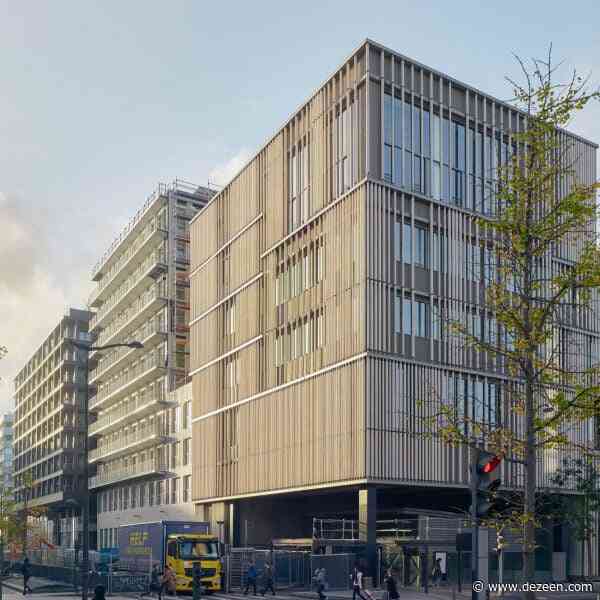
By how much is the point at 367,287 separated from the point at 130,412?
45.9 m

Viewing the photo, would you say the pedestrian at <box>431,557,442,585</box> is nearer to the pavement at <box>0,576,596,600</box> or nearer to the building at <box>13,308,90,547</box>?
the pavement at <box>0,576,596,600</box>

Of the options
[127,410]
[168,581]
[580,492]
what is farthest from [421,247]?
[127,410]

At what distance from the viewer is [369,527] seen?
4966 cm

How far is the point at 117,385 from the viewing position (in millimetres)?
98062

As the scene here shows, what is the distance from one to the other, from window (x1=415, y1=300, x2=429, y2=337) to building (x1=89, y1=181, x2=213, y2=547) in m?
30.4

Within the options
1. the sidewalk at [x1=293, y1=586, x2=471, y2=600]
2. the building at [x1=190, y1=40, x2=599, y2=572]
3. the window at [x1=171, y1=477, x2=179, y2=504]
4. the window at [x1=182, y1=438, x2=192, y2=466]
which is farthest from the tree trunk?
the window at [x1=171, y1=477, x2=179, y2=504]

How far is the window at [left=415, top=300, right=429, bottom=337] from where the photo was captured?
5150cm

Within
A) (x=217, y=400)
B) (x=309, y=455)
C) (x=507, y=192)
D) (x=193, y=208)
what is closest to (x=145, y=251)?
(x=193, y=208)

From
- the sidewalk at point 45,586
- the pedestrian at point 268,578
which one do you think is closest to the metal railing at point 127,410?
the sidewalk at point 45,586

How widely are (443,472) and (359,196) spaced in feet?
45.5

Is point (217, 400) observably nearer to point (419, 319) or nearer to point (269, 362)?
point (269, 362)

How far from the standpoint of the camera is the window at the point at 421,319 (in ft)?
169

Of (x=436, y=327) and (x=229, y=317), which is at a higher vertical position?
(x=229, y=317)

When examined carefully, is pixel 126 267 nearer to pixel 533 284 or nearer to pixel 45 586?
pixel 45 586
